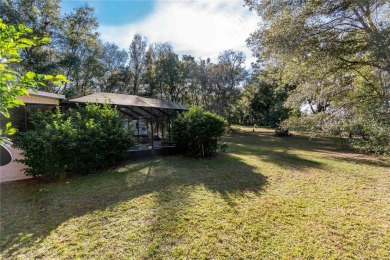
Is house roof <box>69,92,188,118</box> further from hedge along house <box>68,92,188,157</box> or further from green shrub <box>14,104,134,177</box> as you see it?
green shrub <box>14,104,134,177</box>

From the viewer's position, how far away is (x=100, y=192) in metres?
4.48

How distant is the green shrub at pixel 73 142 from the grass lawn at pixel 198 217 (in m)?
0.48

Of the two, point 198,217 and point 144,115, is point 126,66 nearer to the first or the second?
point 144,115

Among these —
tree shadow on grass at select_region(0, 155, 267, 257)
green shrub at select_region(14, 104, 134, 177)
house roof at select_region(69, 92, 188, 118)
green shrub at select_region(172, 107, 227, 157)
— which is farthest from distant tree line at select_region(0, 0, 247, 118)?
tree shadow on grass at select_region(0, 155, 267, 257)

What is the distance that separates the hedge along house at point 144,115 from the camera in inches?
315

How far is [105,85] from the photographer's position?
23.3 m

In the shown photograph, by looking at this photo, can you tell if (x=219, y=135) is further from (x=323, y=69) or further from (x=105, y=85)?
(x=105, y=85)

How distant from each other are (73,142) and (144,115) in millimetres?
5337

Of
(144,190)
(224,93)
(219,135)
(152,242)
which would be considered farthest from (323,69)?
(224,93)

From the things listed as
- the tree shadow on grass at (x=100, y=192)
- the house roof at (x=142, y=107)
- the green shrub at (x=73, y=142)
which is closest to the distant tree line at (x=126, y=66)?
the house roof at (x=142, y=107)

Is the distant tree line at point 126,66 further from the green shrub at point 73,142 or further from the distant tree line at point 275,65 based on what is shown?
the green shrub at point 73,142

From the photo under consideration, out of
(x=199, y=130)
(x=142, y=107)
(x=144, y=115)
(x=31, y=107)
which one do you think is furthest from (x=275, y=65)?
(x=31, y=107)

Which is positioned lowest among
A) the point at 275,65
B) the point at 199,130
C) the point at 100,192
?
the point at 100,192

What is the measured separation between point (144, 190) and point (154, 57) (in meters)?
21.6
